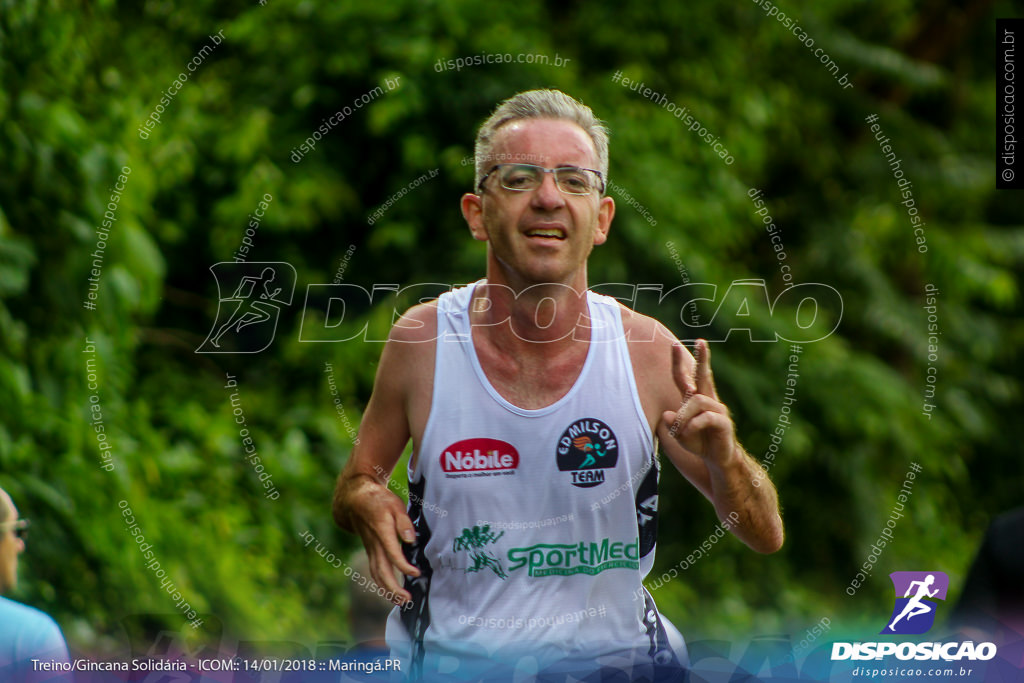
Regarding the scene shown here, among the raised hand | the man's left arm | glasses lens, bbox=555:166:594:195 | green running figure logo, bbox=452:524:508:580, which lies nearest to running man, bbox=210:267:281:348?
green running figure logo, bbox=452:524:508:580

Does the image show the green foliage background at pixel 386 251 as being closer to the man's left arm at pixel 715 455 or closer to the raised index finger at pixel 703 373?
the man's left arm at pixel 715 455

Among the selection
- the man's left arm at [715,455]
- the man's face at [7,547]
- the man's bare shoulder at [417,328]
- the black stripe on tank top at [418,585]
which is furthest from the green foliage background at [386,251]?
the man's left arm at [715,455]

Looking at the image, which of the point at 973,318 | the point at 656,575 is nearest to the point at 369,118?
the point at 656,575

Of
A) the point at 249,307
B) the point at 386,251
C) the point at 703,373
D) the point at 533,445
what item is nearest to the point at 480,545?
the point at 533,445

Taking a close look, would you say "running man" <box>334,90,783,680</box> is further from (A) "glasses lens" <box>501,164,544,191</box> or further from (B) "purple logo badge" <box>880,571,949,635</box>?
(B) "purple logo badge" <box>880,571,949,635</box>

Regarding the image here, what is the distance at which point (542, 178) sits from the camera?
2316 mm

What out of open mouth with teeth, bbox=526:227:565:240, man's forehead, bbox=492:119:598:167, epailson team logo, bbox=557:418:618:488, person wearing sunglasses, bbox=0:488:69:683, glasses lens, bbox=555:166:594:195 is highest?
man's forehead, bbox=492:119:598:167

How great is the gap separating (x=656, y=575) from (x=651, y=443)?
3.42m

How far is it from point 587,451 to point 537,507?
0.17 meters

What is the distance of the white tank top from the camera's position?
2.38 meters

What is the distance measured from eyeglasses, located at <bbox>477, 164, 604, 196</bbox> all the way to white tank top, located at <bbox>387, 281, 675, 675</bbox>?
39cm

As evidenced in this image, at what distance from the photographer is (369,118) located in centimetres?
497

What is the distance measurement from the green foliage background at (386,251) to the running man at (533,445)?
160 centimetres

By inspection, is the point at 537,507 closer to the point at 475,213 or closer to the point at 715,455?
the point at 715,455
